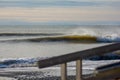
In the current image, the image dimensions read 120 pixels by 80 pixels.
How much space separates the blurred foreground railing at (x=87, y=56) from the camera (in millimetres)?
4250

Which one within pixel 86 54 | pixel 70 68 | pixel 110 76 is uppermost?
pixel 86 54

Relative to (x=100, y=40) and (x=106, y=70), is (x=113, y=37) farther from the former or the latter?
(x=106, y=70)

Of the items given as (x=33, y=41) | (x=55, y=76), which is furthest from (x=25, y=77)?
(x=33, y=41)

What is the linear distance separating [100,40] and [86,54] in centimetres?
3877

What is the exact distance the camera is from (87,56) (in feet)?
14.5

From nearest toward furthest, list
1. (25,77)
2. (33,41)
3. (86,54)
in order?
(86,54) < (25,77) < (33,41)

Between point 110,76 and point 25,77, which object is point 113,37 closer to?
point 25,77

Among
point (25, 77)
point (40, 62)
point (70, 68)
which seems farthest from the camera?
point (70, 68)

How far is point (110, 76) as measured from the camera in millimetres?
4738

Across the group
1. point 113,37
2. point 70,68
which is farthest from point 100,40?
point 70,68

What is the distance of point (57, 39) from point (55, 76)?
3055 centimetres

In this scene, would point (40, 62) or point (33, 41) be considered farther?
point (33, 41)

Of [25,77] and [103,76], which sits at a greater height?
[103,76]

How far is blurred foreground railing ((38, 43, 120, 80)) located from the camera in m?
4.25
